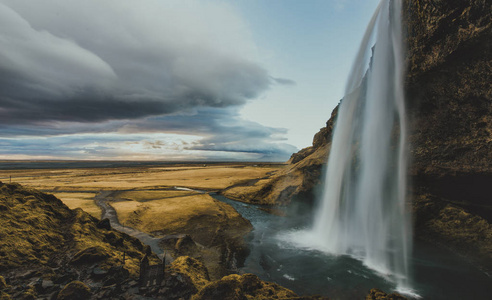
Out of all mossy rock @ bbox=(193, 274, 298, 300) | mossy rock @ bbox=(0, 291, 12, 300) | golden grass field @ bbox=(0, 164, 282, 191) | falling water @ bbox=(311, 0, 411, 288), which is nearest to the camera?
mossy rock @ bbox=(0, 291, 12, 300)

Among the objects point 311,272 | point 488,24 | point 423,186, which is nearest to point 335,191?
point 423,186

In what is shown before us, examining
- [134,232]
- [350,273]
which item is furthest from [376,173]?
[134,232]

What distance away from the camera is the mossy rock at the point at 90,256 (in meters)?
7.03

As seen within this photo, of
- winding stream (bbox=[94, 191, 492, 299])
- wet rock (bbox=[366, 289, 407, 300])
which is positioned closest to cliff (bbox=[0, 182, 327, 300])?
wet rock (bbox=[366, 289, 407, 300])

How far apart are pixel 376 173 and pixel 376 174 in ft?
0.27

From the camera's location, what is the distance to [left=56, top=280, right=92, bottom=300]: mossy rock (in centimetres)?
533

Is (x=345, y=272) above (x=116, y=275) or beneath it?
beneath

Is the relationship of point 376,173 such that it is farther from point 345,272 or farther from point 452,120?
point 345,272

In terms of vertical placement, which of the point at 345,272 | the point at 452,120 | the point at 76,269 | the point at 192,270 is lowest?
the point at 345,272

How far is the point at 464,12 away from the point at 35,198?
22.5 metres

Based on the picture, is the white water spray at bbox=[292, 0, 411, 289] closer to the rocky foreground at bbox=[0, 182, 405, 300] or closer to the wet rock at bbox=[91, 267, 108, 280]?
the rocky foreground at bbox=[0, 182, 405, 300]

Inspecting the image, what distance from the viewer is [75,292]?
5.45m

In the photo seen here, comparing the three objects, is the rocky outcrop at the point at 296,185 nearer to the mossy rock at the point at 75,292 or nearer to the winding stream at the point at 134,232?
the winding stream at the point at 134,232

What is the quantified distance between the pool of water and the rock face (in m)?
2.07
